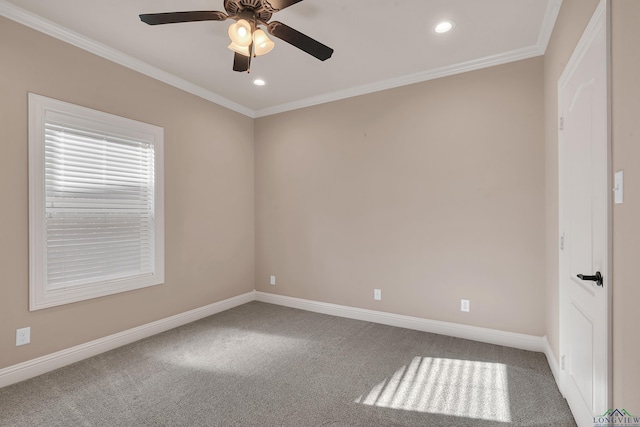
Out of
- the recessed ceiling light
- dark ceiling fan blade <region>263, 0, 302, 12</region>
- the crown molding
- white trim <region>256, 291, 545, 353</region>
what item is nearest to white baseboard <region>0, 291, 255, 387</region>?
white trim <region>256, 291, 545, 353</region>

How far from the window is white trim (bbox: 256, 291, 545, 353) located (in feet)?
5.91

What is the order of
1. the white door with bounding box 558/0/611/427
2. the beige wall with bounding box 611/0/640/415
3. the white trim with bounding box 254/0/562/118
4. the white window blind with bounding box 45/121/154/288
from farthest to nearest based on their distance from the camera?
the white window blind with bounding box 45/121/154/288, the white trim with bounding box 254/0/562/118, the white door with bounding box 558/0/611/427, the beige wall with bounding box 611/0/640/415

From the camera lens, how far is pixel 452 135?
10.8ft

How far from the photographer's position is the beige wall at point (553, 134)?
2018mm

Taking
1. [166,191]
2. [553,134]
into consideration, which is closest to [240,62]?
[166,191]

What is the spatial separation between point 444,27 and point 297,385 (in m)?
3.12

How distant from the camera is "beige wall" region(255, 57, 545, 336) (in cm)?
298

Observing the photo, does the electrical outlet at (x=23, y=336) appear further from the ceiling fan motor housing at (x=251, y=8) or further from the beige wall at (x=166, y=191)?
the ceiling fan motor housing at (x=251, y=8)

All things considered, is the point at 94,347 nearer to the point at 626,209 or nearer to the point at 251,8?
the point at 251,8

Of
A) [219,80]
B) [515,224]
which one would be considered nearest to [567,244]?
[515,224]

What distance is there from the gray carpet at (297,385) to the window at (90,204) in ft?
2.35

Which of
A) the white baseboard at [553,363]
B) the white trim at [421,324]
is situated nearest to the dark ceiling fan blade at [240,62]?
the white trim at [421,324]

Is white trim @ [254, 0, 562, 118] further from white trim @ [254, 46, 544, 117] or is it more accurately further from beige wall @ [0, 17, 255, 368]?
beige wall @ [0, 17, 255, 368]

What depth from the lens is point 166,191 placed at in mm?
3518
